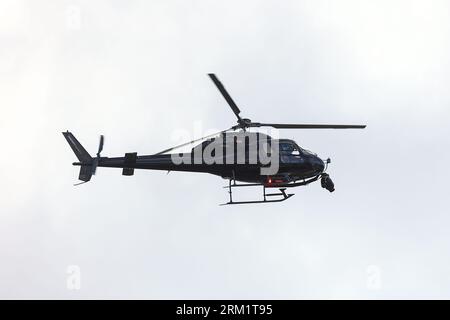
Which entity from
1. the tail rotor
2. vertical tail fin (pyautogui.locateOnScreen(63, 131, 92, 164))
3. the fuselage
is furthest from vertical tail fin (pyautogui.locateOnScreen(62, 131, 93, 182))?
the fuselage

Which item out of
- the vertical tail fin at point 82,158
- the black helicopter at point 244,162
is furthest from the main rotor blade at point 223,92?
the vertical tail fin at point 82,158

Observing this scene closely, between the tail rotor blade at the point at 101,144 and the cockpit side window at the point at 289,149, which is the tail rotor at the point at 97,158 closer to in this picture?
the tail rotor blade at the point at 101,144

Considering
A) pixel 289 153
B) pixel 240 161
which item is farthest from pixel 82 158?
pixel 289 153

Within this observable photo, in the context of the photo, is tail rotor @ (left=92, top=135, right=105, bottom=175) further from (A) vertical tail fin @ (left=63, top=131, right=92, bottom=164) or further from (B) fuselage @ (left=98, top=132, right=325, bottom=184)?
(A) vertical tail fin @ (left=63, top=131, right=92, bottom=164)

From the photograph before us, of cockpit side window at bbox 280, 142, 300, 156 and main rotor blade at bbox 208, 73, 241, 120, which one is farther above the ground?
main rotor blade at bbox 208, 73, 241, 120

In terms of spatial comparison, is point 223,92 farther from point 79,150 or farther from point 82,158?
point 79,150

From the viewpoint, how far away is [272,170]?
37.1m

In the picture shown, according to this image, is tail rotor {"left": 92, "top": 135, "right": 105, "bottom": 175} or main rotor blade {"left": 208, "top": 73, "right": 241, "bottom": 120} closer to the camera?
main rotor blade {"left": 208, "top": 73, "right": 241, "bottom": 120}

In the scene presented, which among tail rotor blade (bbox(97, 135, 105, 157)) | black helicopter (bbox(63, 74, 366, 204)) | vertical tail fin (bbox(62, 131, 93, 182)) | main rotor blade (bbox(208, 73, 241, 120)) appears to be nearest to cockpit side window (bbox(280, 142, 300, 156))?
black helicopter (bbox(63, 74, 366, 204))
